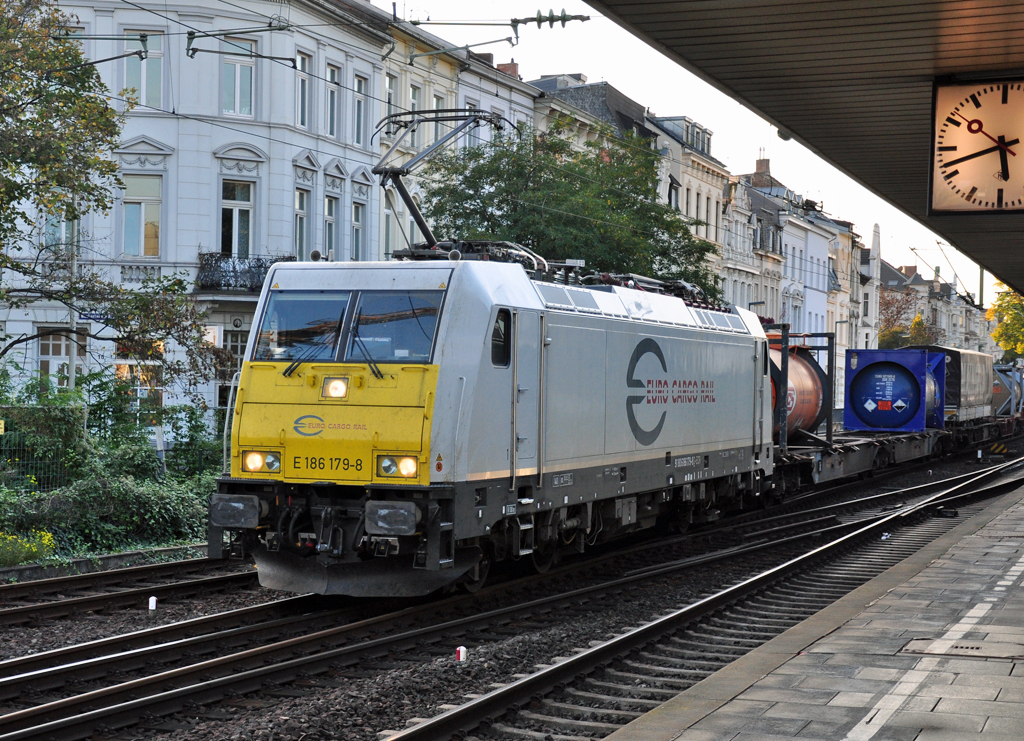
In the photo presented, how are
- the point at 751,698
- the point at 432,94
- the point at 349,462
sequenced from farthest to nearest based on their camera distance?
the point at 432,94, the point at 349,462, the point at 751,698

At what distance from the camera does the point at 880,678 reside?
8547 mm

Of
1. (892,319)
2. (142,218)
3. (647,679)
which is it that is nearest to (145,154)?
(142,218)

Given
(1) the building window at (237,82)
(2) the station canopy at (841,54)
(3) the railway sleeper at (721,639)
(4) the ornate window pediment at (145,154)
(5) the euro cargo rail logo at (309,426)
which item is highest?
(1) the building window at (237,82)

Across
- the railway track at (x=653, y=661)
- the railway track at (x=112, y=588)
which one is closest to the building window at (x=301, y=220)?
the railway track at (x=112, y=588)

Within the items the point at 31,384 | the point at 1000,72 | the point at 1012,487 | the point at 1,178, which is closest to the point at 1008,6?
the point at 1000,72

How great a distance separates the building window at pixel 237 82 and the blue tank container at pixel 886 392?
17.4m

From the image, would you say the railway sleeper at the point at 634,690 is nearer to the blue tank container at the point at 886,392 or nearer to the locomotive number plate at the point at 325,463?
the locomotive number plate at the point at 325,463

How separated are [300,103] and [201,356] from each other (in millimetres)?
16818

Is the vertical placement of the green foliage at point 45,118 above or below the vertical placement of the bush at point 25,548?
above

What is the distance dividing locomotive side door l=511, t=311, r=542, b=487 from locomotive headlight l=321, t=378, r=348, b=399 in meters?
1.68

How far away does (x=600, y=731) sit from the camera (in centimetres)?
806

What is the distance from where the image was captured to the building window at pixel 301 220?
33.8m

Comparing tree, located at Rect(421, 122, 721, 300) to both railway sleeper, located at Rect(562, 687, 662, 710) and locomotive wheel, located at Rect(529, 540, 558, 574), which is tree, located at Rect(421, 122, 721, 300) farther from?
railway sleeper, located at Rect(562, 687, 662, 710)

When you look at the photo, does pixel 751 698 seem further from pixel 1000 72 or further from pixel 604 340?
pixel 604 340
